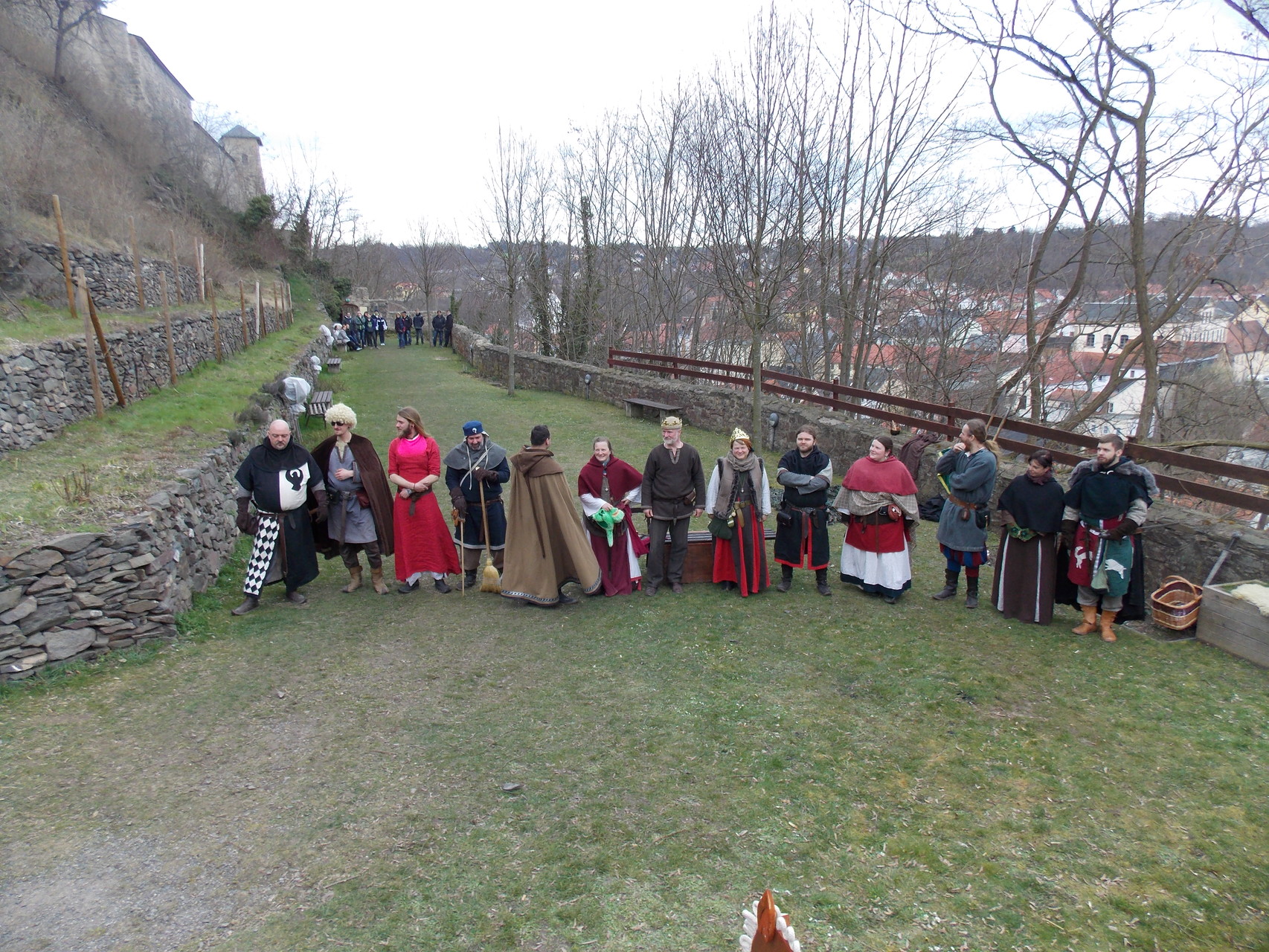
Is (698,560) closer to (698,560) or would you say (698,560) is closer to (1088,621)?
(698,560)

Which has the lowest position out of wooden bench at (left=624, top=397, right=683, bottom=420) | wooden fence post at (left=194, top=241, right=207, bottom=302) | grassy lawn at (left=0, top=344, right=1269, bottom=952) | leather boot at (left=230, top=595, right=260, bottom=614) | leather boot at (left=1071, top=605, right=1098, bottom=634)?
grassy lawn at (left=0, top=344, right=1269, bottom=952)

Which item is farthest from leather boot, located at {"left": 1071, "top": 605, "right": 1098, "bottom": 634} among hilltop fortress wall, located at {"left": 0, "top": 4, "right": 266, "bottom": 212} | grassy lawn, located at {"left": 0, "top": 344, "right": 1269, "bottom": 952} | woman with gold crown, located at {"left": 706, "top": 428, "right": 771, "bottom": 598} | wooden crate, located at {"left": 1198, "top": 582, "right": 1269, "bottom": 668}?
hilltop fortress wall, located at {"left": 0, "top": 4, "right": 266, "bottom": 212}

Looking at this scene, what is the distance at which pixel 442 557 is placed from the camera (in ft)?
23.1

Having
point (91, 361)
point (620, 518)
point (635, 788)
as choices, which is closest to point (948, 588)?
point (620, 518)

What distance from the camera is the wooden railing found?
621cm

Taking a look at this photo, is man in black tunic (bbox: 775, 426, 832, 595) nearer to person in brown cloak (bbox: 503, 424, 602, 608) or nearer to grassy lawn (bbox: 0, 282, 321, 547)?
person in brown cloak (bbox: 503, 424, 602, 608)

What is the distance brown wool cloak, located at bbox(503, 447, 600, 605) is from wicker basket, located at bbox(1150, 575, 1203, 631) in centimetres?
455

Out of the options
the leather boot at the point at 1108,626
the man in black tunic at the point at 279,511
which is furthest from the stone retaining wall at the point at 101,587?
the leather boot at the point at 1108,626

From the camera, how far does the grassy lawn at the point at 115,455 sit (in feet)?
18.4

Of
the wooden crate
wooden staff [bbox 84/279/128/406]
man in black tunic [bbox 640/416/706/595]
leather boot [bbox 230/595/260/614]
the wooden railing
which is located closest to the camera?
the wooden crate

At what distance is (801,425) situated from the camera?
12984 mm

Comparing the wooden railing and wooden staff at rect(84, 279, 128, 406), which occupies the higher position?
wooden staff at rect(84, 279, 128, 406)

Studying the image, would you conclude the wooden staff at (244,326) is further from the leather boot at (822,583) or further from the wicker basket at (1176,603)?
the wicker basket at (1176,603)

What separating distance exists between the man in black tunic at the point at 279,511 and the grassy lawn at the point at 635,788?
0.35 m
